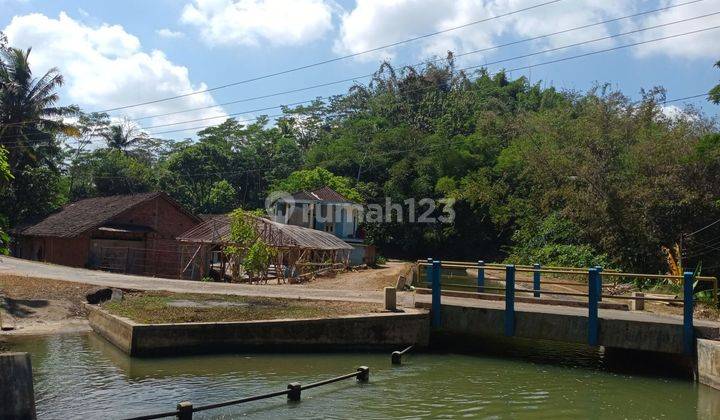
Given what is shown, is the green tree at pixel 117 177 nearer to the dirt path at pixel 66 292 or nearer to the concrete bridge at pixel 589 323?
the dirt path at pixel 66 292

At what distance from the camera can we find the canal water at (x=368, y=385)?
36.0 feet

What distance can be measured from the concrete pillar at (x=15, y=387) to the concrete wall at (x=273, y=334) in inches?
232

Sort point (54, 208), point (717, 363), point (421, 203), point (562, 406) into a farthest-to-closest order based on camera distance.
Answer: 1. point (421, 203)
2. point (54, 208)
3. point (717, 363)
4. point (562, 406)

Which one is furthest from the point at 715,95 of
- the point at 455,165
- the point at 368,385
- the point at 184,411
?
the point at 455,165

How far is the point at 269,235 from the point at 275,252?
1459 mm

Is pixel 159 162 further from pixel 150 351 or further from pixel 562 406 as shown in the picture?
pixel 562 406

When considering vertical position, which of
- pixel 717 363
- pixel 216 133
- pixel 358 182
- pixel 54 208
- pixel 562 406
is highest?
pixel 216 133

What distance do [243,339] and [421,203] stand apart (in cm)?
4086

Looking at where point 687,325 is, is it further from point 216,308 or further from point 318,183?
point 318,183

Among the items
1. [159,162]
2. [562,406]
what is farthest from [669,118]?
[159,162]

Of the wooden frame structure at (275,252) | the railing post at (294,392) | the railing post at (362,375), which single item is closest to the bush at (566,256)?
the wooden frame structure at (275,252)

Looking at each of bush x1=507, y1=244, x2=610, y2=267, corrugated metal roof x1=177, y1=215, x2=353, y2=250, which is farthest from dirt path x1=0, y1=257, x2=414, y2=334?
bush x1=507, y1=244, x2=610, y2=267

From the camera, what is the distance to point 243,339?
1523cm

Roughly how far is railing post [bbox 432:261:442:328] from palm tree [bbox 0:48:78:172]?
3284 cm
